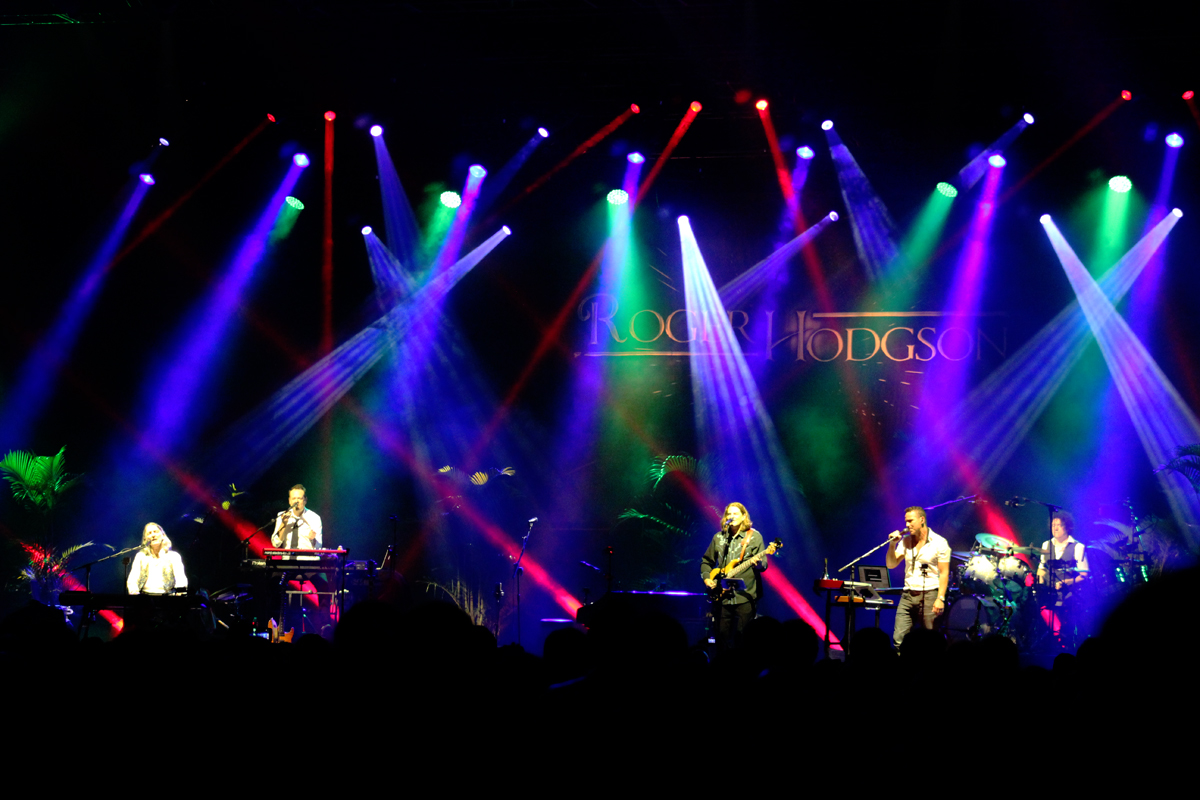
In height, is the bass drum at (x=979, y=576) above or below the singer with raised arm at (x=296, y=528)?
below

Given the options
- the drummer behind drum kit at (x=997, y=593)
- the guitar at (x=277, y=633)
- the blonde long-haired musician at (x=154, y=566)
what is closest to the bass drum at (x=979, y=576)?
the drummer behind drum kit at (x=997, y=593)

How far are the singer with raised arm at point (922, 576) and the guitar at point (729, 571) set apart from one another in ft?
4.31

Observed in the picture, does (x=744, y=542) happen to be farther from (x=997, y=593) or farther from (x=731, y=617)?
(x=997, y=593)

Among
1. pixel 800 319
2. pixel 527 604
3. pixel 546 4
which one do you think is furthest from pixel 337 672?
pixel 800 319

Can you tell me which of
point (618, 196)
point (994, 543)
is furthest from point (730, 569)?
point (618, 196)

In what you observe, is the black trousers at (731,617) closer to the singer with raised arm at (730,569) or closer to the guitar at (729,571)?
the singer with raised arm at (730,569)

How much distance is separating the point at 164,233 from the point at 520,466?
620 cm

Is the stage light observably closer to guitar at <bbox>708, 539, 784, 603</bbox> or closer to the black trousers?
guitar at <bbox>708, 539, 784, 603</bbox>

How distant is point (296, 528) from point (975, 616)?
8359mm

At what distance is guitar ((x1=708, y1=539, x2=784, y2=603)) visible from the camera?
9828mm

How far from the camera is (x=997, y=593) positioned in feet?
34.3

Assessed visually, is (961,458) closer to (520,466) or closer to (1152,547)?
(1152,547)

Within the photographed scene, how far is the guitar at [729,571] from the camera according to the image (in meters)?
9.83

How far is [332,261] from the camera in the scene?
44.9 ft
